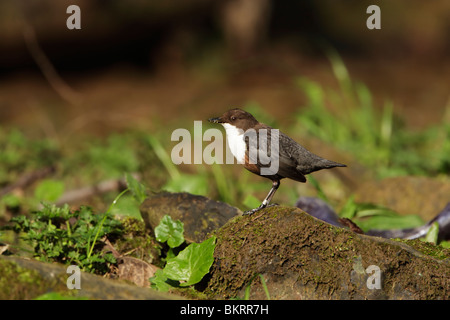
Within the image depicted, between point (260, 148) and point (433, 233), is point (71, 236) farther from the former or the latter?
point (433, 233)

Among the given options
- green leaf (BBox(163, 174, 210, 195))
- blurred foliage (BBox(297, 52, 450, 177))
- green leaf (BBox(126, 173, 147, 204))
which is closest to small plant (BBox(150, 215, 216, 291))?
green leaf (BBox(126, 173, 147, 204))

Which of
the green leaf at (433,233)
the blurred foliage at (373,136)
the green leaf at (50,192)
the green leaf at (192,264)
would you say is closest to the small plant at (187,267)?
the green leaf at (192,264)

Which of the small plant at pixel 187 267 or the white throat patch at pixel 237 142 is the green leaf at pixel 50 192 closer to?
the small plant at pixel 187 267

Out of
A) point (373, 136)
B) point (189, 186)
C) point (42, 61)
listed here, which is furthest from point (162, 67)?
point (189, 186)

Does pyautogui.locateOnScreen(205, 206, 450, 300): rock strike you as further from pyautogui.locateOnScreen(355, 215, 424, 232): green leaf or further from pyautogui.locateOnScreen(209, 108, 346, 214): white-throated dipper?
pyautogui.locateOnScreen(355, 215, 424, 232): green leaf

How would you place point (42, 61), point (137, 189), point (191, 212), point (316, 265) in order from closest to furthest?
point (316, 265) < point (191, 212) < point (137, 189) < point (42, 61)

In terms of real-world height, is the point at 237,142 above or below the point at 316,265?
above

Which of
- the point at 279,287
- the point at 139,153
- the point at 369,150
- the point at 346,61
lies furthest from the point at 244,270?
the point at 346,61
